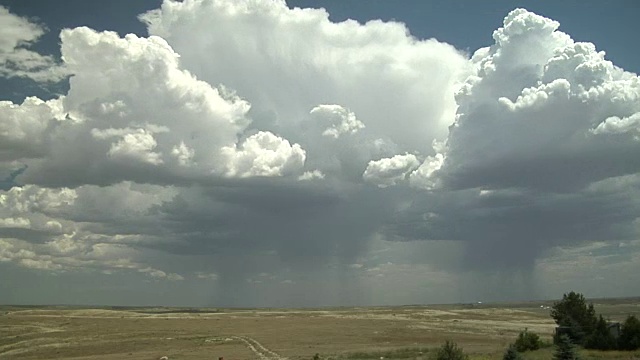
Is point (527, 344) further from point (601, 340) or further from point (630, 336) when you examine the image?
point (630, 336)

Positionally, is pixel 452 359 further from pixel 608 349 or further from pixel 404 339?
pixel 404 339

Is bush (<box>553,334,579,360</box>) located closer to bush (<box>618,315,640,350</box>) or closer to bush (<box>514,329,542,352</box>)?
bush (<box>618,315,640,350</box>)

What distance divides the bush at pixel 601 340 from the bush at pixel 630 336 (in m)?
0.76

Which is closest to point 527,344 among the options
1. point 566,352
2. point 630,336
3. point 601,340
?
point 601,340

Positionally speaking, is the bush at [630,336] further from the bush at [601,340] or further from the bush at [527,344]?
the bush at [527,344]

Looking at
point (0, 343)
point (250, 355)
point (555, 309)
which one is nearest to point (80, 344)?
point (0, 343)

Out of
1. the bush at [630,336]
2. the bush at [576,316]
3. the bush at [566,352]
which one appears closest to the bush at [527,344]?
the bush at [576,316]

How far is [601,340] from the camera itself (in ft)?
164

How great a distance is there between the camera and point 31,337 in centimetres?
10825

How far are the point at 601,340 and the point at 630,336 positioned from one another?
2381 mm

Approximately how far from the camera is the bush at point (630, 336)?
157 ft

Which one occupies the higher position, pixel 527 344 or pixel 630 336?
pixel 630 336

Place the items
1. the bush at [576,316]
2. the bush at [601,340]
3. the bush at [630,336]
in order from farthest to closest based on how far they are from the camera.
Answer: the bush at [576,316], the bush at [601,340], the bush at [630,336]

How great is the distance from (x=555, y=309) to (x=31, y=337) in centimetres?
9055
